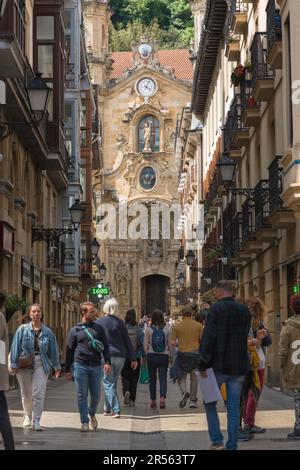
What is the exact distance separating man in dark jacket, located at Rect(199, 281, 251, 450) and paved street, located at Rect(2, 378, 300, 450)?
79 cm

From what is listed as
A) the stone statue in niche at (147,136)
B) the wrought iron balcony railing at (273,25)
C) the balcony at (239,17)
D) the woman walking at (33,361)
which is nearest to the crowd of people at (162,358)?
the woman walking at (33,361)

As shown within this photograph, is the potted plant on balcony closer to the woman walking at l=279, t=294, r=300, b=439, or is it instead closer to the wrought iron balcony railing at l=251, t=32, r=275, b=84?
the wrought iron balcony railing at l=251, t=32, r=275, b=84

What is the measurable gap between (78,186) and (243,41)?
13244mm

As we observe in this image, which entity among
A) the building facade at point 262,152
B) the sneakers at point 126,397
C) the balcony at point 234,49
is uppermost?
the balcony at point 234,49

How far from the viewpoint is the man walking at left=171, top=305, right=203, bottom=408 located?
1998cm

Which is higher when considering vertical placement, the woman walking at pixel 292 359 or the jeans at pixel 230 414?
the woman walking at pixel 292 359

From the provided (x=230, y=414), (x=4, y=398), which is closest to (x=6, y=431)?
(x=4, y=398)

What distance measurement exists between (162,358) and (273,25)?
656cm

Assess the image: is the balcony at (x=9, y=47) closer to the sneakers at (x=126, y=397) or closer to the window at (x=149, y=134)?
the sneakers at (x=126, y=397)

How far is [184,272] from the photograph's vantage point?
80875 mm

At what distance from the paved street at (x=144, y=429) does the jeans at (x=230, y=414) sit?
0.64m

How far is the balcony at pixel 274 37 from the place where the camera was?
20750 mm

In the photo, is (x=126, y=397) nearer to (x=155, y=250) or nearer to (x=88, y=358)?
(x=88, y=358)

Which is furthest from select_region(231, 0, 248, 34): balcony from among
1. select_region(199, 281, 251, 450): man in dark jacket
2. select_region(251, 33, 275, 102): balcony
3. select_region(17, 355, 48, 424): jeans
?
select_region(199, 281, 251, 450): man in dark jacket
